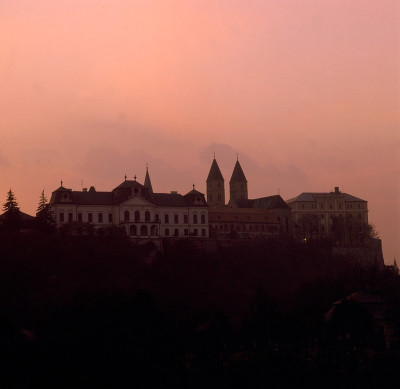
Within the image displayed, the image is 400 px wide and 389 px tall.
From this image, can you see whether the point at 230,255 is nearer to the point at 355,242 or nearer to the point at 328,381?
the point at 355,242

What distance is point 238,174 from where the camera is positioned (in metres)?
139

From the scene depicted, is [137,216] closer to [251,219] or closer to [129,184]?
[129,184]

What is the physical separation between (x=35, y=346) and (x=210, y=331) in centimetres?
1415

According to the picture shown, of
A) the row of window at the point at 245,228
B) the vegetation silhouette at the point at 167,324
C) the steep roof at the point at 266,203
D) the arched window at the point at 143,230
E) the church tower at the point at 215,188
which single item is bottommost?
the vegetation silhouette at the point at 167,324

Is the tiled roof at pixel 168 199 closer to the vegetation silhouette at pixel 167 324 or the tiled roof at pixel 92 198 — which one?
the tiled roof at pixel 92 198

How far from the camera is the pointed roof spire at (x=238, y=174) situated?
138 meters

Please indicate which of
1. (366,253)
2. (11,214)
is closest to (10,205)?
(11,214)

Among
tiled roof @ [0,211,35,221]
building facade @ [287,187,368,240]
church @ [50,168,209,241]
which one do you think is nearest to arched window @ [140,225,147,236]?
church @ [50,168,209,241]

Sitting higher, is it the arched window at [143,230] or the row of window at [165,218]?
the row of window at [165,218]

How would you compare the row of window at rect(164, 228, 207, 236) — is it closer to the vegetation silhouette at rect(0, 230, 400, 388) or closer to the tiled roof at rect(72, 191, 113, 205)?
the tiled roof at rect(72, 191, 113, 205)

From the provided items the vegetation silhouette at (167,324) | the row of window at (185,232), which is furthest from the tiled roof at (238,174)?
the vegetation silhouette at (167,324)

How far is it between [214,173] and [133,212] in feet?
130

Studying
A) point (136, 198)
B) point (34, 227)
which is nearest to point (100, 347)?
point (34, 227)

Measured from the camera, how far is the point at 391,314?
56.2 meters
